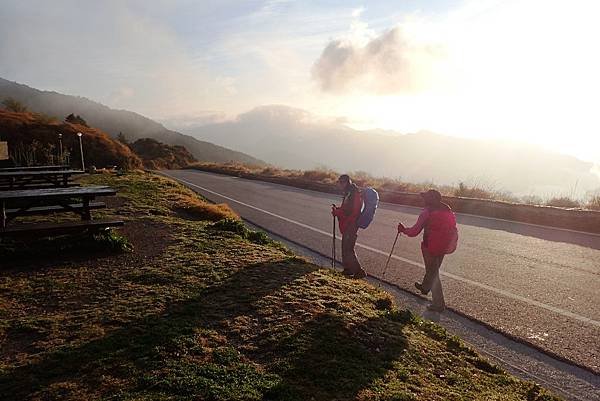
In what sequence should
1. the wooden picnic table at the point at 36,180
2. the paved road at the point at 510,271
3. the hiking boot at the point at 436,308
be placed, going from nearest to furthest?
the paved road at the point at 510,271 → the hiking boot at the point at 436,308 → the wooden picnic table at the point at 36,180

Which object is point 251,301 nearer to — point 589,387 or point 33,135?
point 589,387

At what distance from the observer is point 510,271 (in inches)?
285

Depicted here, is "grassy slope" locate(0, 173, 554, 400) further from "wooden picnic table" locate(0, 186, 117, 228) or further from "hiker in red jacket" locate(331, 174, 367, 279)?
"wooden picnic table" locate(0, 186, 117, 228)

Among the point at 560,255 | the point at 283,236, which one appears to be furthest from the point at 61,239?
the point at 560,255

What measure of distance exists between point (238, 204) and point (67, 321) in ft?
39.1

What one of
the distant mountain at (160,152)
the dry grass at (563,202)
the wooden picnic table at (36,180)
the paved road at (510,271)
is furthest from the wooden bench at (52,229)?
the distant mountain at (160,152)

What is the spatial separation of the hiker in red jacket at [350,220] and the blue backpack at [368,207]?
0.07m

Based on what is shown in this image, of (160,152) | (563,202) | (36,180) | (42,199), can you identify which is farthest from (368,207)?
(160,152)

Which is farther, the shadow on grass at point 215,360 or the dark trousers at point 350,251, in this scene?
the dark trousers at point 350,251

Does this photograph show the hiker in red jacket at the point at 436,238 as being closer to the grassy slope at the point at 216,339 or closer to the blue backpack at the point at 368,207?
the grassy slope at the point at 216,339

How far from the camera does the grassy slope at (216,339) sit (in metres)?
3.17

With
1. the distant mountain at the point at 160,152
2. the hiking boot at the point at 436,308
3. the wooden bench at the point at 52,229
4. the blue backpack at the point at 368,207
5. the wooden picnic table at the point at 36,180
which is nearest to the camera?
the hiking boot at the point at 436,308

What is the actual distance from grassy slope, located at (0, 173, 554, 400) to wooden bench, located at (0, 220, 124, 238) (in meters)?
0.51

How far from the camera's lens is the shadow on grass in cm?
308
